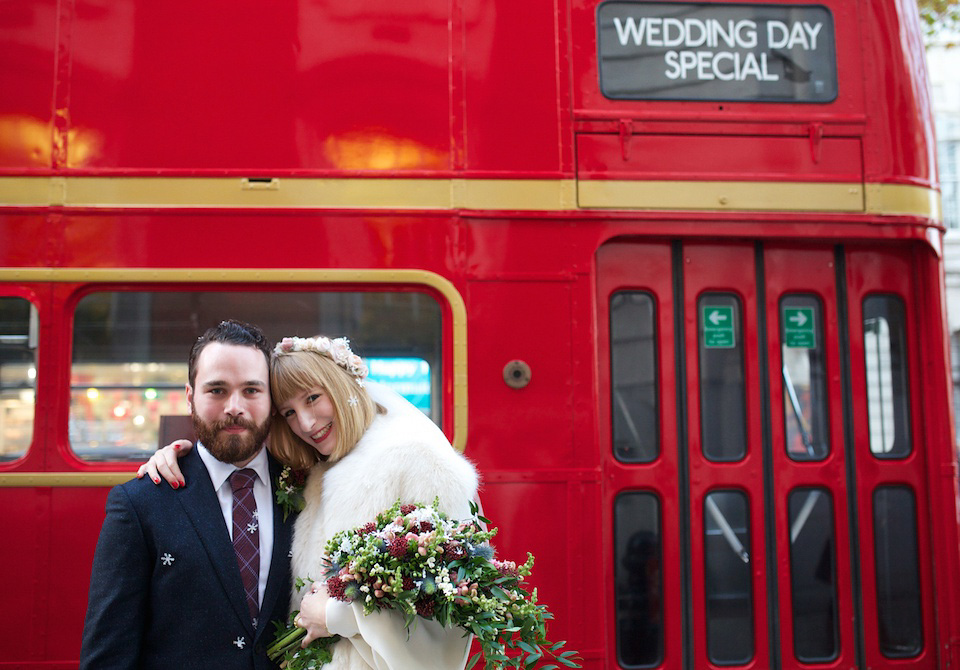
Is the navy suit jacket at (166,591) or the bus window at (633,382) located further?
the bus window at (633,382)

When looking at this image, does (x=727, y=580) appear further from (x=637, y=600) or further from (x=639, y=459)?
(x=639, y=459)

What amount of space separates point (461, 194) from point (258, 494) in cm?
160

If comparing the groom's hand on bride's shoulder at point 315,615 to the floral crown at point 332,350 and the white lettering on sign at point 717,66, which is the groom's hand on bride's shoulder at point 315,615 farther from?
the white lettering on sign at point 717,66

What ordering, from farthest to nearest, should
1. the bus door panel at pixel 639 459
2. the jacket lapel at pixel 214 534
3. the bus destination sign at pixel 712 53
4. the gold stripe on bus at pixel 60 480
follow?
the bus destination sign at pixel 712 53 < the bus door panel at pixel 639 459 < the gold stripe on bus at pixel 60 480 < the jacket lapel at pixel 214 534

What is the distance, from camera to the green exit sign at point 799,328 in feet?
11.5

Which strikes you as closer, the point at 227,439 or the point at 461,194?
the point at 227,439

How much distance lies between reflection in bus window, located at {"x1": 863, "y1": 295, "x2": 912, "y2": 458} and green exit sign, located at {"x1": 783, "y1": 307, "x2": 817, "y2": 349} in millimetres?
228

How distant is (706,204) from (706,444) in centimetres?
98

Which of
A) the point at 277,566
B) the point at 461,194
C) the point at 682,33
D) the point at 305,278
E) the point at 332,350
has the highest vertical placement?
the point at 682,33

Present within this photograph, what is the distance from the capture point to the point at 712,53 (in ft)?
11.4

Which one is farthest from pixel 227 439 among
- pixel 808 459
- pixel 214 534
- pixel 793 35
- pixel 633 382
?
pixel 793 35

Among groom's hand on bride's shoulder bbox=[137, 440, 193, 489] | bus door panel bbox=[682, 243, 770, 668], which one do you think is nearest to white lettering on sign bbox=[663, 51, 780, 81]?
bus door panel bbox=[682, 243, 770, 668]

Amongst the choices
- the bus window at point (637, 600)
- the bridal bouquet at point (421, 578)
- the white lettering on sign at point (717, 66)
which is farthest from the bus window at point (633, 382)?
the bridal bouquet at point (421, 578)

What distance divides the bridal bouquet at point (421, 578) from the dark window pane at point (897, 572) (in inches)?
80.6
